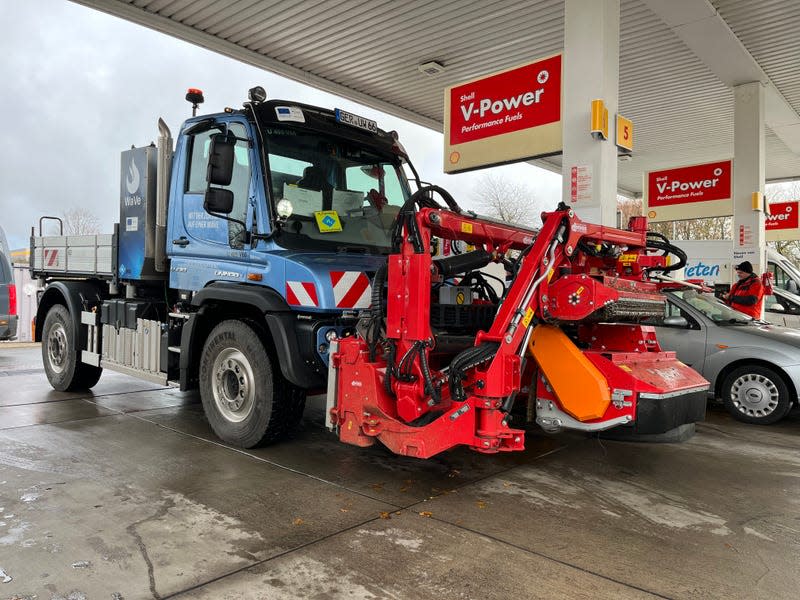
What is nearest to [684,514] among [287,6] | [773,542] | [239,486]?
[773,542]

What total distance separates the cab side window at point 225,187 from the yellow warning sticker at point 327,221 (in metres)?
0.58

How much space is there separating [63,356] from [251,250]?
400 centimetres

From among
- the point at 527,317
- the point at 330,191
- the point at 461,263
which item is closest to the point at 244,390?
the point at 330,191

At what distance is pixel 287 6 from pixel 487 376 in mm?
7288

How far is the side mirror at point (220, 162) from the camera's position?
174 inches

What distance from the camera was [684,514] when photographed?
3.85 metres

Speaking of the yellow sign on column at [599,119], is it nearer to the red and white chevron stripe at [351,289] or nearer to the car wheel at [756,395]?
the car wheel at [756,395]

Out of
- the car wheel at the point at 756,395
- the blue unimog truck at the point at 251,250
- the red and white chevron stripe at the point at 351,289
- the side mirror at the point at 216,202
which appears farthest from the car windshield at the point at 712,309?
the side mirror at the point at 216,202

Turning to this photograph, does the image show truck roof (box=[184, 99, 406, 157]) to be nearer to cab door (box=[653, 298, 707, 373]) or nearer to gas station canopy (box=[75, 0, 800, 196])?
cab door (box=[653, 298, 707, 373])

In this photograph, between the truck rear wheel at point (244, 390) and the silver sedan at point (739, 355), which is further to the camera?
the silver sedan at point (739, 355)

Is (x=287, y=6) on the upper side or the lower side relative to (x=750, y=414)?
upper

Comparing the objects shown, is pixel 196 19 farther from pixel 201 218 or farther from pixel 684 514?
pixel 684 514

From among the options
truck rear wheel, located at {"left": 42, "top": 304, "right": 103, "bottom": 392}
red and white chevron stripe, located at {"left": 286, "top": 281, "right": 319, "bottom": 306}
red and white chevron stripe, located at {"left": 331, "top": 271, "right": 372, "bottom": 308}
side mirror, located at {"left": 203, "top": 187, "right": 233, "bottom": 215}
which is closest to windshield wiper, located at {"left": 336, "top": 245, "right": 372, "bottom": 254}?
red and white chevron stripe, located at {"left": 331, "top": 271, "right": 372, "bottom": 308}

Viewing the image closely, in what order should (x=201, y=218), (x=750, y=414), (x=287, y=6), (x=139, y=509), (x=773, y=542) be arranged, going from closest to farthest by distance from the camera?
(x=773, y=542) < (x=139, y=509) < (x=201, y=218) < (x=750, y=414) < (x=287, y=6)
